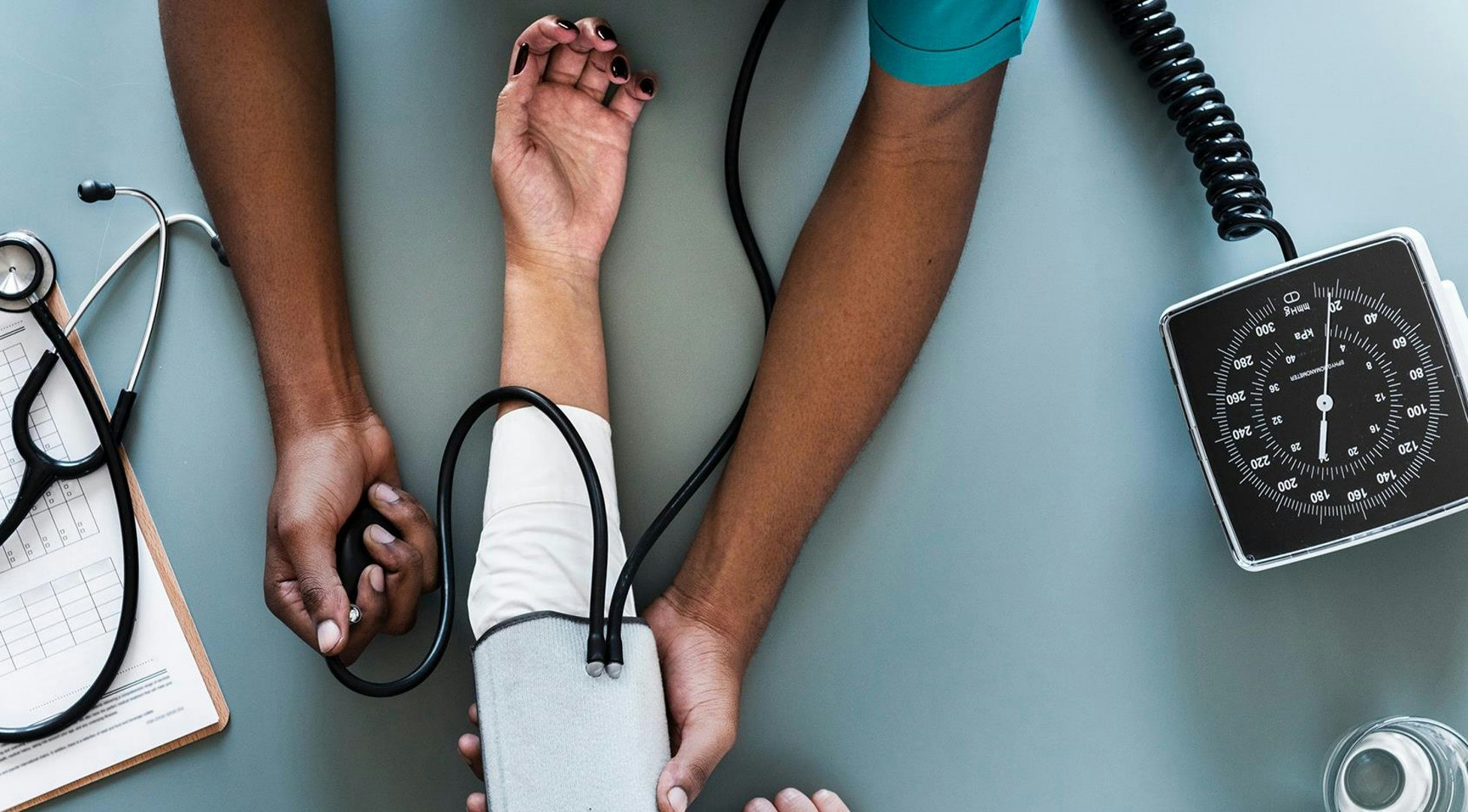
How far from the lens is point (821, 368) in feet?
2.77

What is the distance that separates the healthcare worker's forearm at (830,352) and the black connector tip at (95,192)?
65 centimetres

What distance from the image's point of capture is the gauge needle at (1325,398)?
2.66 ft

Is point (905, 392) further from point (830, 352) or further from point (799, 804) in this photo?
point (799, 804)

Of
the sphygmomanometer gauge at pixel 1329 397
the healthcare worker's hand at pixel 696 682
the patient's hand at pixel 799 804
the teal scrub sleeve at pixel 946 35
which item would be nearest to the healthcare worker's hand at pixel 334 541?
the healthcare worker's hand at pixel 696 682

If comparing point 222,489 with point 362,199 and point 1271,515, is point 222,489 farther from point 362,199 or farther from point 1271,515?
point 1271,515

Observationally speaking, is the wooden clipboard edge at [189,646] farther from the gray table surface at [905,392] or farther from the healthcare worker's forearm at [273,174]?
the healthcare worker's forearm at [273,174]

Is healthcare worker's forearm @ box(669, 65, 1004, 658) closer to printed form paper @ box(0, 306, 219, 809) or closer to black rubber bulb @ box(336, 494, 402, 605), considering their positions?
black rubber bulb @ box(336, 494, 402, 605)

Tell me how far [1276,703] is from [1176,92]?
0.58m

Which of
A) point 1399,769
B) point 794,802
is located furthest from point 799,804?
point 1399,769

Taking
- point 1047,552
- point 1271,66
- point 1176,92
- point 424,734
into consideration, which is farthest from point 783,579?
point 1271,66

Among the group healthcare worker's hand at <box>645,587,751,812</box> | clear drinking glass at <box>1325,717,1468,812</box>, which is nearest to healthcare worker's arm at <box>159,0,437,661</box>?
healthcare worker's hand at <box>645,587,751,812</box>

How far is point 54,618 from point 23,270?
1.09 feet

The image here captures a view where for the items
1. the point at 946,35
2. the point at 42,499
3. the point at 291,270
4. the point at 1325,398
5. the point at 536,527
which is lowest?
the point at 42,499

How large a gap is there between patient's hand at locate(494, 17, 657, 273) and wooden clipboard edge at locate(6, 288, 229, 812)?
1.39 ft
